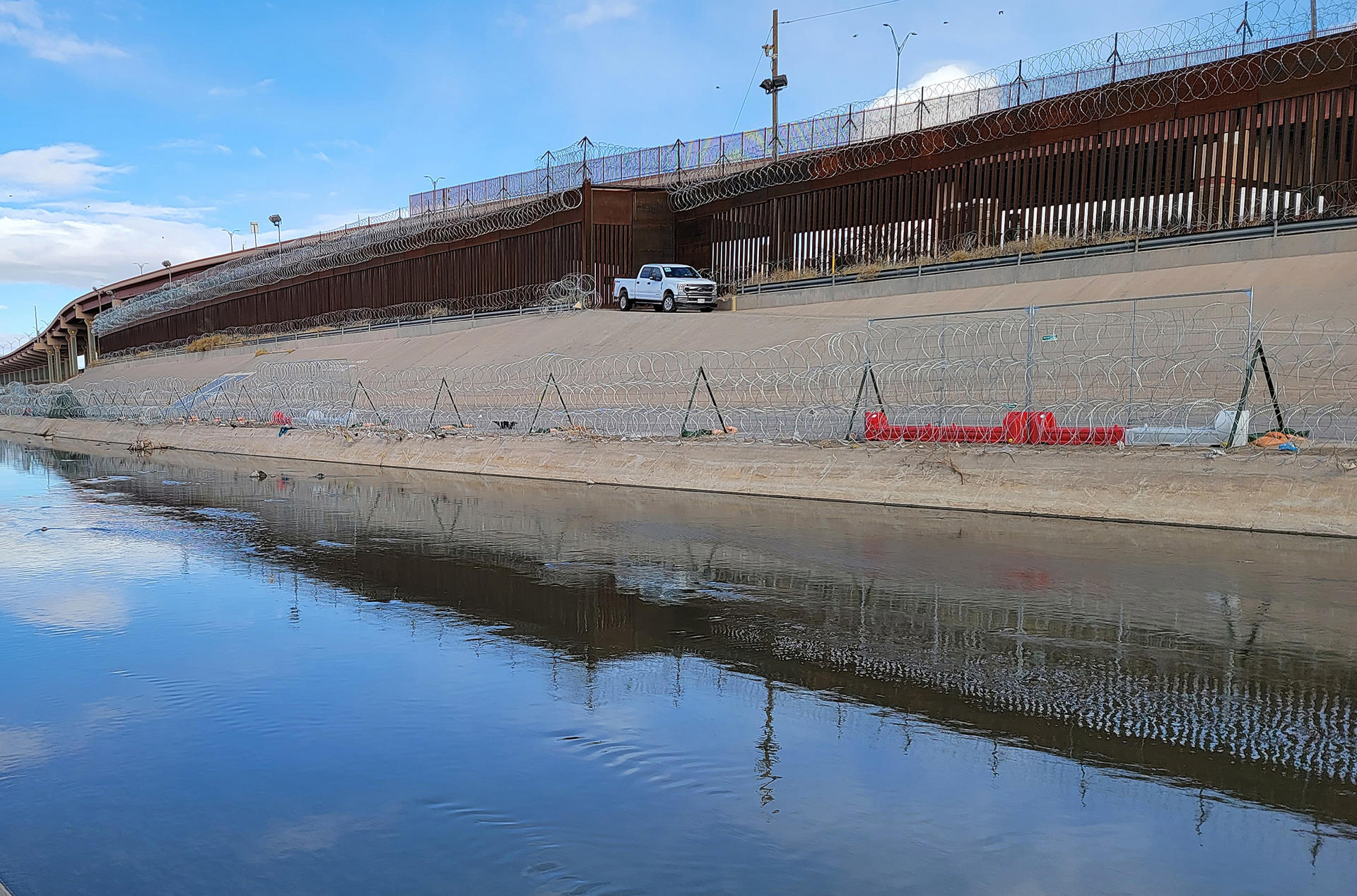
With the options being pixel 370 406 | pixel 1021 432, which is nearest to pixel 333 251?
pixel 370 406

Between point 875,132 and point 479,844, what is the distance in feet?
117

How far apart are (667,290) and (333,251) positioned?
95.8 feet

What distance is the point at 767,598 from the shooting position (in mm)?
7949

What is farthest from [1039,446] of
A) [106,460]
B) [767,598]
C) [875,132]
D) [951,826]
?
[875,132]

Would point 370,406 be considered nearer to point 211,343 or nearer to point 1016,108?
point 1016,108

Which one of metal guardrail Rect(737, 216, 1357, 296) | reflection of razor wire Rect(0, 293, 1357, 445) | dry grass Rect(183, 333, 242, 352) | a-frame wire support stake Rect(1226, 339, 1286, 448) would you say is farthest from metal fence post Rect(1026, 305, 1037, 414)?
dry grass Rect(183, 333, 242, 352)

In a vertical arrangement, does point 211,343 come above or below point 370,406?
above

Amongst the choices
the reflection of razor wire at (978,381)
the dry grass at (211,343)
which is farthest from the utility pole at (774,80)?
the dry grass at (211,343)

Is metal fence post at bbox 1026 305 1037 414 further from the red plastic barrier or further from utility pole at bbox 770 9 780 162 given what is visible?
utility pole at bbox 770 9 780 162

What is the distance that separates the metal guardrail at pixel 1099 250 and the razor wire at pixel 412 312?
1024 cm

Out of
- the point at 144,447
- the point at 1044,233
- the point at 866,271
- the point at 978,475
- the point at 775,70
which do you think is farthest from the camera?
the point at 775,70

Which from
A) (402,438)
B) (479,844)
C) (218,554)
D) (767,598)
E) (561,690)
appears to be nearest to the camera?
(479,844)

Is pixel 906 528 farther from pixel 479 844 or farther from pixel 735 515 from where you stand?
pixel 479 844

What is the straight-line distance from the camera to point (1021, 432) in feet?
Result: 42.9
